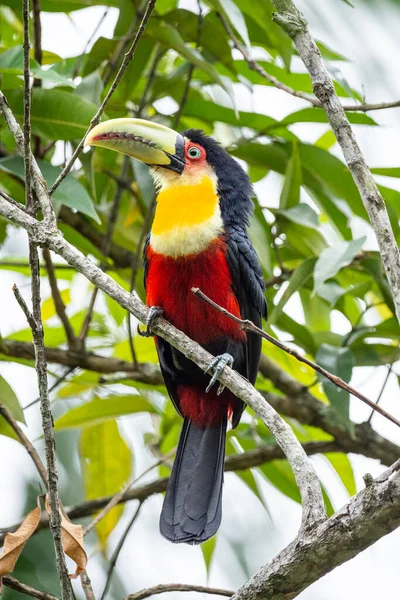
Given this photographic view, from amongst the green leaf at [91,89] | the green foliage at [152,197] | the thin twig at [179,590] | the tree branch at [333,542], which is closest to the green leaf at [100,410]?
the green foliage at [152,197]

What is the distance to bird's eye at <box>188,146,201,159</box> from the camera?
161 inches

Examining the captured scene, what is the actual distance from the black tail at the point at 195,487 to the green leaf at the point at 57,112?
140 centimetres

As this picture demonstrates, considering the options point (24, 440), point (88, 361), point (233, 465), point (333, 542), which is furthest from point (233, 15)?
point (333, 542)

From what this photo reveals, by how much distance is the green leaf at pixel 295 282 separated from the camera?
3670 mm

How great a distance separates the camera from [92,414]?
A: 426 cm

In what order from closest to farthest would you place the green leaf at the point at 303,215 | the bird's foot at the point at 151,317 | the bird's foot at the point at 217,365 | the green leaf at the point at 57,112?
the bird's foot at the point at 217,365, the bird's foot at the point at 151,317, the green leaf at the point at 57,112, the green leaf at the point at 303,215

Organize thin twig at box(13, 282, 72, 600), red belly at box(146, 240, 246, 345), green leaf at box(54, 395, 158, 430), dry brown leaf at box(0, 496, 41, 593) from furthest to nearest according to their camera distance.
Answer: green leaf at box(54, 395, 158, 430), red belly at box(146, 240, 246, 345), dry brown leaf at box(0, 496, 41, 593), thin twig at box(13, 282, 72, 600)

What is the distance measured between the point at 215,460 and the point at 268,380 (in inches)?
30.4

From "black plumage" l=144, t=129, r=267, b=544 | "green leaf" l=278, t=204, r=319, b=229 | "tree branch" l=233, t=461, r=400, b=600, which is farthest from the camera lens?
"green leaf" l=278, t=204, r=319, b=229

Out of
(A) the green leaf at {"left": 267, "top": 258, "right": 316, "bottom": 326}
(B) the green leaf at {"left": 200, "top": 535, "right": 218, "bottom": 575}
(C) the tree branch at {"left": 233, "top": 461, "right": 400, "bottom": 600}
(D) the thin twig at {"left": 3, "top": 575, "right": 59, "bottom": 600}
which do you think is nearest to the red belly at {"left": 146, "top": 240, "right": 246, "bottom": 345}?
(A) the green leaf at {"left": 267, "top": 258, "right": 316, "bottom": 326}

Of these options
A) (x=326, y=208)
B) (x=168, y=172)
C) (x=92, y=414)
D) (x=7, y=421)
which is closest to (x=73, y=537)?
(x=7, y=421)

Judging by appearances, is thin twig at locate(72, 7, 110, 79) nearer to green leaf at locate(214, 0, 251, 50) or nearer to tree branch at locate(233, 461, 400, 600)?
green leaf at locate(214, 0, 251, 50)

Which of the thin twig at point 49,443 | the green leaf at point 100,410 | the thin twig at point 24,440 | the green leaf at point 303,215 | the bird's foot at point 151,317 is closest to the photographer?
the thin twig at point 49,443

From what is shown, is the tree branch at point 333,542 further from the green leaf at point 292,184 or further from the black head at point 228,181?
the green leaf at point 292,184
